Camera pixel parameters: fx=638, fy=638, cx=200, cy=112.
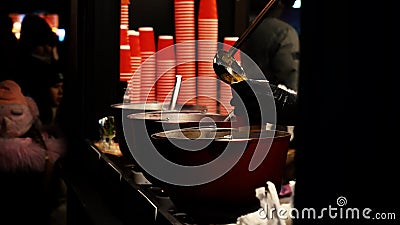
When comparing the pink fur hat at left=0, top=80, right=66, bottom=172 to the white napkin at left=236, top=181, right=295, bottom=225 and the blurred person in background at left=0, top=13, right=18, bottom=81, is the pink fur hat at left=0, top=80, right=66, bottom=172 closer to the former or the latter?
the blurred person in background at left=0, top=13, right=18, bottom=81

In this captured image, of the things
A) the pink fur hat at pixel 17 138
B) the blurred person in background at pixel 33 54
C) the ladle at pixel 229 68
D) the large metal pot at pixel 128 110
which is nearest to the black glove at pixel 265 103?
the ladle at pixel 229 68

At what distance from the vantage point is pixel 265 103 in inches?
Answer: 69.4

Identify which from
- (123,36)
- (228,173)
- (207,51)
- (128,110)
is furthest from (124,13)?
(228,173)

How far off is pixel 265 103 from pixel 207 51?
2.18m

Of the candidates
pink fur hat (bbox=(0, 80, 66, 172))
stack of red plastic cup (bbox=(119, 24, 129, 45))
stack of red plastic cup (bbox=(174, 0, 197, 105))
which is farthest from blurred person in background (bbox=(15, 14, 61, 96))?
stack of red plastic cup (bbox=(174, 0, 197, 105))

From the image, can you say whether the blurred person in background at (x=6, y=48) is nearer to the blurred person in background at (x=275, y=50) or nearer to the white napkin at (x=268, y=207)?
the blurred person in background at (x=275, y=50)

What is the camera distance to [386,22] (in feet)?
3.11

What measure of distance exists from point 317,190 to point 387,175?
11 cm

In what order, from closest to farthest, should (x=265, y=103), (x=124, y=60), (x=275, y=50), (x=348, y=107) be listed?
(x=348, y=107) → (x=265, y=103) → (x=124, y=60) → (x=275, y=50)

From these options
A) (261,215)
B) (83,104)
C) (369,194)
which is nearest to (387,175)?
(369,194)

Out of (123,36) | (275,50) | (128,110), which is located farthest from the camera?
(275,50)

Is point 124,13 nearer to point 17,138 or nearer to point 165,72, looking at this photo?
point 165,72

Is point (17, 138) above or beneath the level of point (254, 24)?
beneath

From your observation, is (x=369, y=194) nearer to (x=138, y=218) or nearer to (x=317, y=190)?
(x=317, y=190)
